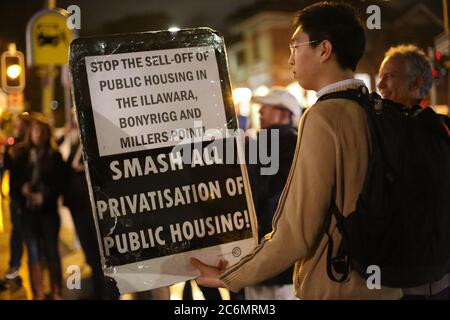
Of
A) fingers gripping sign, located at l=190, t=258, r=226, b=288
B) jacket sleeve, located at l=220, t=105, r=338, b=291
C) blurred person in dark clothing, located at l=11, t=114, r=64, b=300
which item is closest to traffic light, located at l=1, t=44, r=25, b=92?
blurred person in dark clothing, located at l=11, t=114, r=64, b=300

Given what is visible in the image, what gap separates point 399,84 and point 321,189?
1.53 m

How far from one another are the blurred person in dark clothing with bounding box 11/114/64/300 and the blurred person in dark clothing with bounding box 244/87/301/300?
2815 mm

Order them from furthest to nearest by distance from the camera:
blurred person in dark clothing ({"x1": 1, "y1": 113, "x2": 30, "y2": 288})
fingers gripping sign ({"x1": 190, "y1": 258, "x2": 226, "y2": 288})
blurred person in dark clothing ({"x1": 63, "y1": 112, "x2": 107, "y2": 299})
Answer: blurred person in dark clothing ({"x1": 1, "y1": 113, "x2": 30, "y2": 288}) < blurred person in dark clothing ({"x1": 63, "y1": 112, "x2": 107, "y2": 299}) < fingers gripping sign ({"x1": 190, "y1": 258, "x2": 226, "y2": 288})

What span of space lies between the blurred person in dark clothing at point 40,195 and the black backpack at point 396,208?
5165 millimetres

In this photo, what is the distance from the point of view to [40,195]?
666cm

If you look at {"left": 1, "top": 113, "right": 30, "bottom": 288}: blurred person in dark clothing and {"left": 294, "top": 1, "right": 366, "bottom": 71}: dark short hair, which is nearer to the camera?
{"left": 294, "top": 1, "right": 366, "bottom": 71}: dark short hair

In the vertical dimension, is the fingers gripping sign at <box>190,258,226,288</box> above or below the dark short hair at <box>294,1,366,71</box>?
below

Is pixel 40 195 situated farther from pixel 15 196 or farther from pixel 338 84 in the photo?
pixel 338 84

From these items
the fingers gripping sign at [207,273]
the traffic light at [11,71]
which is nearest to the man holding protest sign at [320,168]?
the fingers gripping sign at [207,273]

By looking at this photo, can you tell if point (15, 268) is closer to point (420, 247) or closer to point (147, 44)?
point (147, 44)

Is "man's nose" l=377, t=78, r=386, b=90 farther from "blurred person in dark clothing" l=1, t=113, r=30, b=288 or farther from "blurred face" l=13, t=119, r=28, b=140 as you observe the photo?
"blurred face" l=13, t=119, r=28, b=140

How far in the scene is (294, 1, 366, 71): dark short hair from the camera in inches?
84.7
